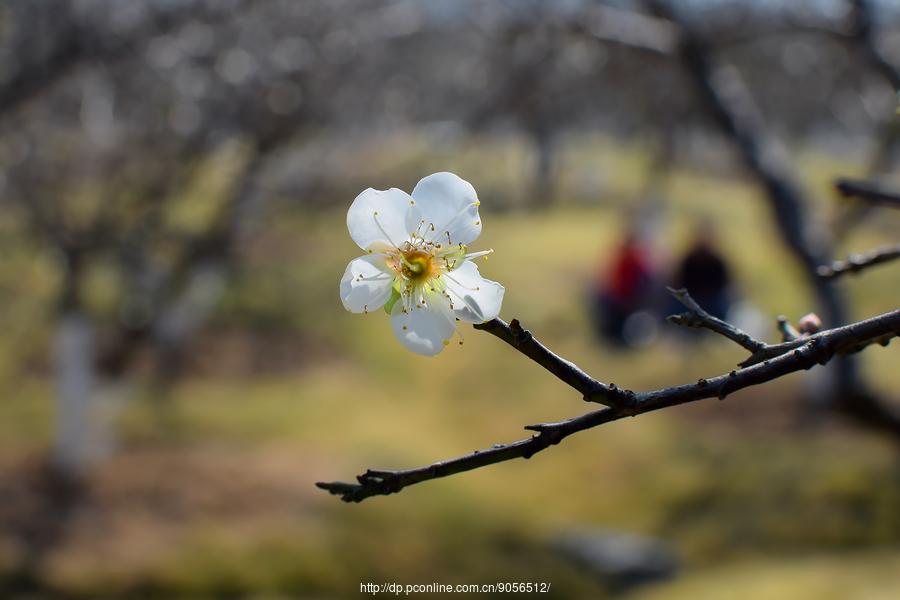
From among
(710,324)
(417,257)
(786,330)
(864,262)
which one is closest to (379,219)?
(417,257)

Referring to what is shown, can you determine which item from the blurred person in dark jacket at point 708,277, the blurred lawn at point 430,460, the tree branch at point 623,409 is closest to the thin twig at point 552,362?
the tree branch at point 623,409

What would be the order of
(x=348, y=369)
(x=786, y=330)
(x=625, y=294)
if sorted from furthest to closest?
(x=348, y=369), (x=625, y=294), (x=786, y=330)

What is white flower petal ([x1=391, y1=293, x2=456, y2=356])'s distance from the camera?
42.1 inches

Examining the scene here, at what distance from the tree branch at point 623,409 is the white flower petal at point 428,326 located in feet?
0.38

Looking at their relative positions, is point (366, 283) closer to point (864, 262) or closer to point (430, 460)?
point (864, 262)

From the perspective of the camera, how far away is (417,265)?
1122 mm

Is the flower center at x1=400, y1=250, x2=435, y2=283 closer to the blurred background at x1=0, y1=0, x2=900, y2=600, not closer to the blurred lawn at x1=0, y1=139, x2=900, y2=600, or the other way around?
the blurred background at x1=0, y1=0, x2=900, y2=600

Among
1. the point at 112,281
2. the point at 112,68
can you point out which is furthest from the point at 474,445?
the point at 112,281

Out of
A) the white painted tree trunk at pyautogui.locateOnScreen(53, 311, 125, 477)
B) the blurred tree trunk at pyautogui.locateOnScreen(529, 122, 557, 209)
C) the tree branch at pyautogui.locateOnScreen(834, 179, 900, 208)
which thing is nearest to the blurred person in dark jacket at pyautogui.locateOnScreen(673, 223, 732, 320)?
the white painted tree trunk at pyautogui.locateOnScreen(53, 311, 125, 477)

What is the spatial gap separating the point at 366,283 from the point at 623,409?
12.7 inches

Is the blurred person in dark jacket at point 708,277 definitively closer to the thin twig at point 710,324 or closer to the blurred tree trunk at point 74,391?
the blurred tree trunk at point 74,391

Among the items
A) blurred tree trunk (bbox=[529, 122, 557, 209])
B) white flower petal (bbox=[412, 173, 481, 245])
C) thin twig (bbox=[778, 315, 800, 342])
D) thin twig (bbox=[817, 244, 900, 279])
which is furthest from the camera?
blurred tree trunk (bbox=[529, 122, 557, 209])

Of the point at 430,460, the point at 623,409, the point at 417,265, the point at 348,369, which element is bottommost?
the point at 623,409

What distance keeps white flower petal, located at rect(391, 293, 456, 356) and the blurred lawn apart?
17.3 feet
